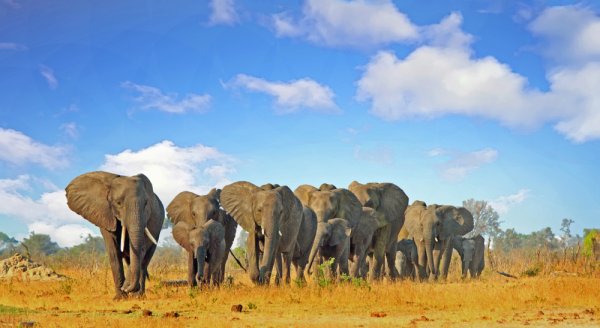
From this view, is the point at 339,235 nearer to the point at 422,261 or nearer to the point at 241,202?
the point at 241,202

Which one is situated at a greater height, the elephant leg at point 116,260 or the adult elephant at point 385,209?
the adult elephant at point 385,209

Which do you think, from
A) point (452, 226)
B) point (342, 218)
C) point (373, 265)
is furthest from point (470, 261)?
point (342, 218)

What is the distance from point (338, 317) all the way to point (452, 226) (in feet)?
63.0

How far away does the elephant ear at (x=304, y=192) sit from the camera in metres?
24.9

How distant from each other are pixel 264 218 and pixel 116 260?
4.13 m

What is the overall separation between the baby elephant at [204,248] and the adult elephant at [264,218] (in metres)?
0.92

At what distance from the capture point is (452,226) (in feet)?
108

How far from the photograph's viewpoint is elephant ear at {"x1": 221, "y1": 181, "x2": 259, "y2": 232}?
20.4 metres

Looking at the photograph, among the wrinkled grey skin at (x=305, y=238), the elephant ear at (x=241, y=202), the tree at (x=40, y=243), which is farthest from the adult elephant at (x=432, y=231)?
the tree at (x=40, y=243)

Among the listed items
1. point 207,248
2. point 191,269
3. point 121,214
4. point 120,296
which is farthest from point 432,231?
point 121,214

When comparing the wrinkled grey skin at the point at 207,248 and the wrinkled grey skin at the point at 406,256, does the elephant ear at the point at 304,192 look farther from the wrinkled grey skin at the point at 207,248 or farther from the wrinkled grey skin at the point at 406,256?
the wrinkled grey skin at the point at 406,256

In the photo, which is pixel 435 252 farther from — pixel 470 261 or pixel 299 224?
pixel 299 224

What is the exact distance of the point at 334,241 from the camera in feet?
73.3

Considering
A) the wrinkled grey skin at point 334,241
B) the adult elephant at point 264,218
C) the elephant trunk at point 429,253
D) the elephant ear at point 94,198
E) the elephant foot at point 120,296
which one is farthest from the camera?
the elephant trunk at point 429,253
